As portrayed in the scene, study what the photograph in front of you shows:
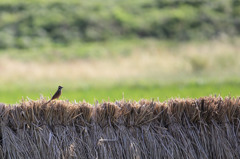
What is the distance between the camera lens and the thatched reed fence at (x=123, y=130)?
173 inches

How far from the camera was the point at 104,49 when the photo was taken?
28.9 meters

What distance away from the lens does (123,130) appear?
4559 millimetres

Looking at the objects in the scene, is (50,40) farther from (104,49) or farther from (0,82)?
(0,82)

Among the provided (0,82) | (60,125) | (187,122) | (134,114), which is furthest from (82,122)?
(0,82)

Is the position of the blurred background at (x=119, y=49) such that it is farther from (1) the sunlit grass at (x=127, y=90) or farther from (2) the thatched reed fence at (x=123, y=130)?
(2) the thatched reed fence at (x=123, y=130)

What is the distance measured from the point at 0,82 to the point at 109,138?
53.2ft

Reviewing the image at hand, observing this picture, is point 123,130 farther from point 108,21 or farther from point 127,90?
point 108,21

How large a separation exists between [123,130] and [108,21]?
3233 cm

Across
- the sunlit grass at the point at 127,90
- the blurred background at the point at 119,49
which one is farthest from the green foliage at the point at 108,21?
the sunlit grass at the point at 127,90

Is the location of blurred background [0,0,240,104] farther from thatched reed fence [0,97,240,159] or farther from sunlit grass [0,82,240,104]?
thatched reed fence [0,97,240,159]

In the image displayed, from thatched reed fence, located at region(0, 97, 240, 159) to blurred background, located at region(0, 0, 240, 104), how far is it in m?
7.98

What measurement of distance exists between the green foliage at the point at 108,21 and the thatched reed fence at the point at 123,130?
26.4m

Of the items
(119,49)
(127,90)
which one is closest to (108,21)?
(119,49)

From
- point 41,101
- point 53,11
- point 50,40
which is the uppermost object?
point 53,11
